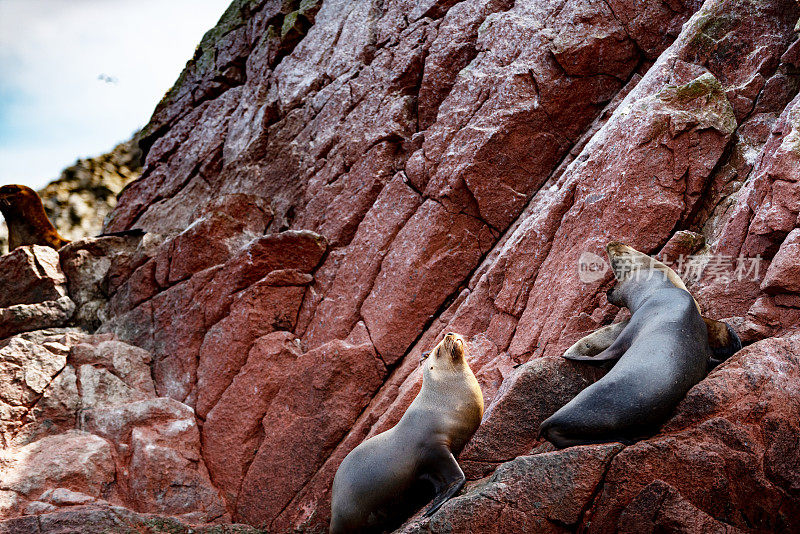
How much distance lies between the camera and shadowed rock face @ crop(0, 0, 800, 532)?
4426mm

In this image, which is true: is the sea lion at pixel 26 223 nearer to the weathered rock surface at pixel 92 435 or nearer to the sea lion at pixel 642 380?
the weathered rock surface at pixel 92 435

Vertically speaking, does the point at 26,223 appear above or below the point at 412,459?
above

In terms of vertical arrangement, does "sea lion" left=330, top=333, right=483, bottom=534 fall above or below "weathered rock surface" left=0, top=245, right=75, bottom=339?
below

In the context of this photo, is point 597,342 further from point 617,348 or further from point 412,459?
point 412,459

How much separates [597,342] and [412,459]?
1.77 metres

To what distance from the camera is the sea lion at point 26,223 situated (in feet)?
40.3

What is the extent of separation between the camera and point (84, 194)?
56.3 feet

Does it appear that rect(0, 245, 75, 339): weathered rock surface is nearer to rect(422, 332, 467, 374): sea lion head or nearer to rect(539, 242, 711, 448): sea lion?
rect(422, 332, 467, 374): sea lion head

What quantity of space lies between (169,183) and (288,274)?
5.21 m

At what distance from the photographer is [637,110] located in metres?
7.31

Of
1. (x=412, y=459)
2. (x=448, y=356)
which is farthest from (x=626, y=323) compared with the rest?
(x=412, y=459)

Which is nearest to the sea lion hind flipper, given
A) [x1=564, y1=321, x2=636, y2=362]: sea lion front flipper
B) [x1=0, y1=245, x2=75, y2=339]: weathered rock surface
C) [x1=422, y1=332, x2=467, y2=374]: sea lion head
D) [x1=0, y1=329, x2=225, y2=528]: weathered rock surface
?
[x1=564, y1=321, x2=636, y2=362]: sea lion front flipper

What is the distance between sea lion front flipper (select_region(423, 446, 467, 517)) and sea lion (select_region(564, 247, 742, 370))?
1.22 meters

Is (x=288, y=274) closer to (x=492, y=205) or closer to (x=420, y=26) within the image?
(x=492, y=205)
